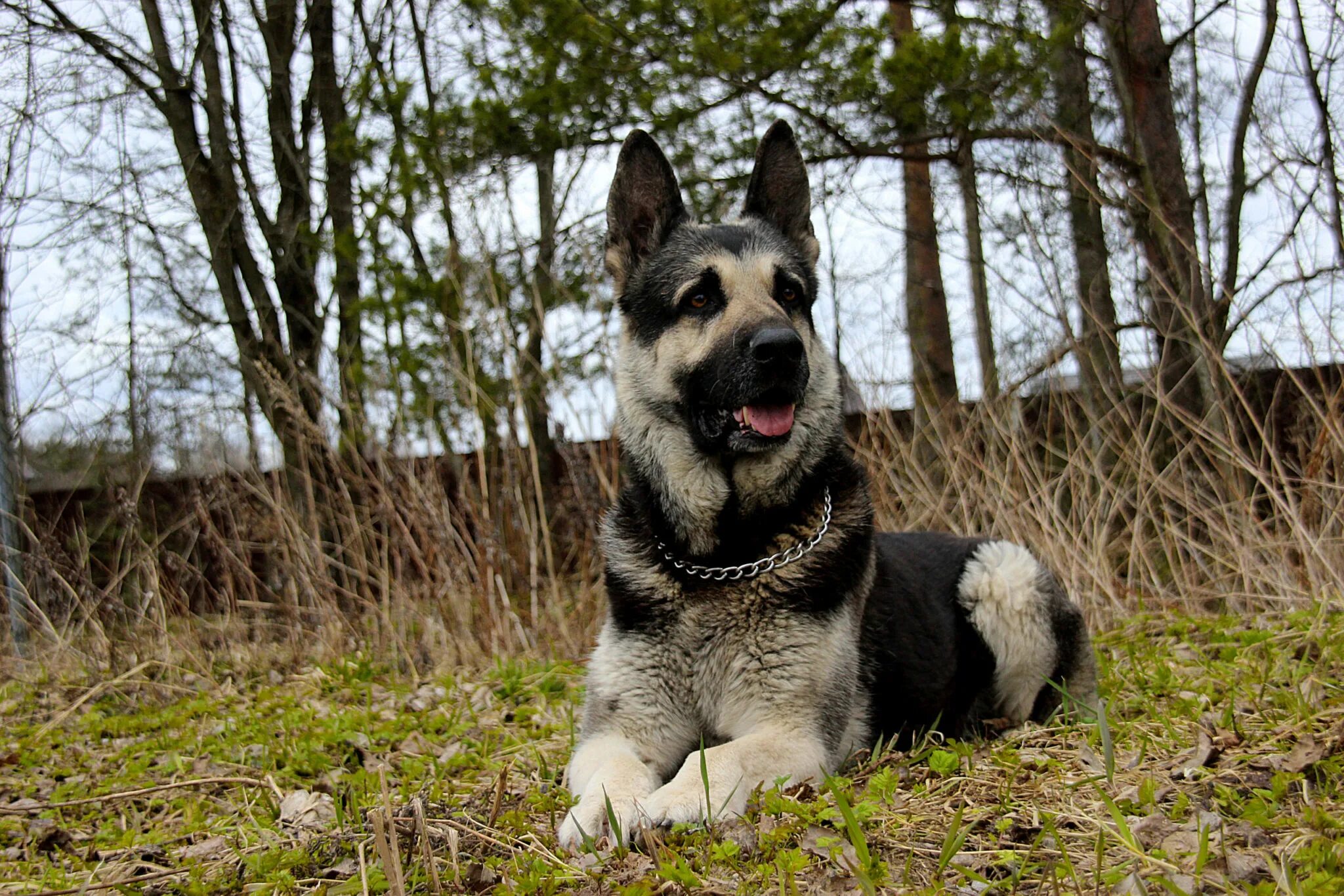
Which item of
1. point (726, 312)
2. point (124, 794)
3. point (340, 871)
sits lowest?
point (340, 871)

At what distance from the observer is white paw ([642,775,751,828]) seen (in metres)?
2.26

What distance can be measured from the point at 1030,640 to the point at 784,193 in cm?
196

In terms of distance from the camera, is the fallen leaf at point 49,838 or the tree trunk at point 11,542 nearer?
the fallen leaf at point 49,838

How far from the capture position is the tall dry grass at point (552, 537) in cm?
521

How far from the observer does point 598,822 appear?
7.55ft

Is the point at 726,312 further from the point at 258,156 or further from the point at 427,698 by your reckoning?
the point at 258,156

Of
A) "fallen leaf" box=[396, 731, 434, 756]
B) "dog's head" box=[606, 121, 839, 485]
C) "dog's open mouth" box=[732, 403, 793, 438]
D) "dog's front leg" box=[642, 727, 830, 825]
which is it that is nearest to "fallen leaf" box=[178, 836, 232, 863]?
"fallen leaf" box=[396, 731, 434, 756]

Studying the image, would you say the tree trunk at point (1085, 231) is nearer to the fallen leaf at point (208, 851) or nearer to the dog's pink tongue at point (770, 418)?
the dog's pink tongue at point (770, 418)

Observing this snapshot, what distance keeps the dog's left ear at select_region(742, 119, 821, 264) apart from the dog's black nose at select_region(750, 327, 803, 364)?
888 millimetres

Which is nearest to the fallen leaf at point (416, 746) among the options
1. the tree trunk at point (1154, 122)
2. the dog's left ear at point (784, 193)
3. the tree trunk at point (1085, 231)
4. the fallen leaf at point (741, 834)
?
the fallen leaf at point (741, 834)

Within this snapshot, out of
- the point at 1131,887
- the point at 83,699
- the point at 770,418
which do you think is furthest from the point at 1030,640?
the point at 83,699

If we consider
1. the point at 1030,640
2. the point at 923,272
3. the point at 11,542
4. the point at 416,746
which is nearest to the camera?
the point at 1030,640

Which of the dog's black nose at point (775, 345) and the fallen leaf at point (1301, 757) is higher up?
the dog's black nose at point (775, 345)

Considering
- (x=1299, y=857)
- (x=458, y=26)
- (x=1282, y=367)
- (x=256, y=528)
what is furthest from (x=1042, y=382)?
(x=458, y=26)
